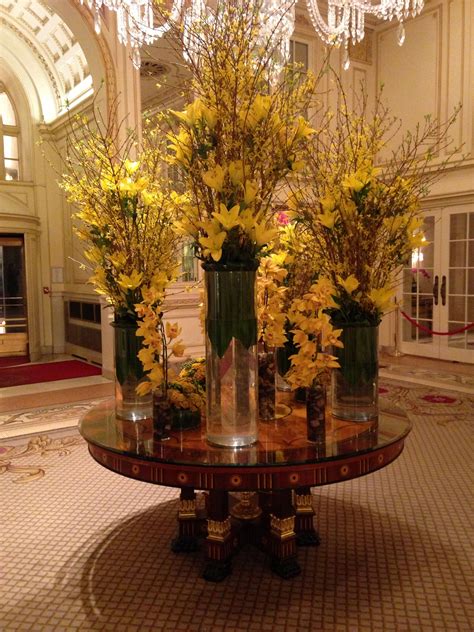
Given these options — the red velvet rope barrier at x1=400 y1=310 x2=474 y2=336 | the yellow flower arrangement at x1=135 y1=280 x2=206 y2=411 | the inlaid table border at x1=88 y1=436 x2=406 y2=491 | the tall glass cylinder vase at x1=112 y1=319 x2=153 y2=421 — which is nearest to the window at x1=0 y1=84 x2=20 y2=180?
the red velvet rope barrier at x1=400 y1=310 x2=474 y2=336

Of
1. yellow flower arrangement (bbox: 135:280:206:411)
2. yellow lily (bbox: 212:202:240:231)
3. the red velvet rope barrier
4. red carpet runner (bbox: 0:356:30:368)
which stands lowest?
red carpet runner (bbox: 0:356:30:368)

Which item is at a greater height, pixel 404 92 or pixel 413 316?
pixel 404 92

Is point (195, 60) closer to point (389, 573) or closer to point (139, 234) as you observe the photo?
point (139, 234)

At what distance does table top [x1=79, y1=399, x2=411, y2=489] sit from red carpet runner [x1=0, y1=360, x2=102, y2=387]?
197 inches

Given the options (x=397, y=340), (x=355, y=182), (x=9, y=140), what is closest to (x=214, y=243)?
(x=355, y=182)

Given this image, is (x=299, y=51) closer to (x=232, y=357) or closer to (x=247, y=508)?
(x=247, y=508)

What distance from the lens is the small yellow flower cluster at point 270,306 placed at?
227 centimetres

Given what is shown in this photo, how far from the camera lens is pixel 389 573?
2.31 meters

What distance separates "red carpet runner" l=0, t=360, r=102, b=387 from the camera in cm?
688

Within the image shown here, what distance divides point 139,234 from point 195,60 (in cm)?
70

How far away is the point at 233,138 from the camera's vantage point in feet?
5.94

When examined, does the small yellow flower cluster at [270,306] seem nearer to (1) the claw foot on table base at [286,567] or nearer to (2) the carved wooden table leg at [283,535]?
(2) the carved wooden table leg at [283,535]

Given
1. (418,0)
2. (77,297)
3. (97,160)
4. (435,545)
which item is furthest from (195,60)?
(77,297)

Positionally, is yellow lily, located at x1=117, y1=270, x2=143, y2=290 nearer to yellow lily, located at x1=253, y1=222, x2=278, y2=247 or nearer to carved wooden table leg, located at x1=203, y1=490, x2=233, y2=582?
yellow lily, located at x1=253, y1=222, x2=278, y2=247
